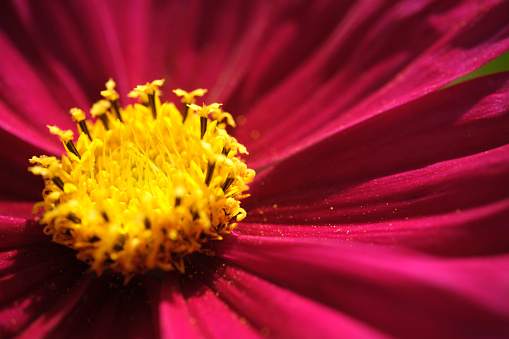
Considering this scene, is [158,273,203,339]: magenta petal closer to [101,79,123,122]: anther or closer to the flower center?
the flower center

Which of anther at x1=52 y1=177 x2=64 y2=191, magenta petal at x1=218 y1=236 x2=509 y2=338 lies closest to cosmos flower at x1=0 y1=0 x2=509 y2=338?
magenta petal at x1=218 y1=236 x2=509 y2=338

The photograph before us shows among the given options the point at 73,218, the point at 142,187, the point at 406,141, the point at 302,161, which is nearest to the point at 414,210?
the point at 406,141

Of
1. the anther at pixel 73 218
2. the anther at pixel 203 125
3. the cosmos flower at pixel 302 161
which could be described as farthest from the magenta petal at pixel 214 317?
the anther at pixel 203 125

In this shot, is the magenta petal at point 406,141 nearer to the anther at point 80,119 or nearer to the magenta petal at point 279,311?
the magenta petal at point 279,311

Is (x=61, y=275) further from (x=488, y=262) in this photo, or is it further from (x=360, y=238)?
(x=488, y=262)

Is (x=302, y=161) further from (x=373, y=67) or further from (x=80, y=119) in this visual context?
(x=80, y=119)

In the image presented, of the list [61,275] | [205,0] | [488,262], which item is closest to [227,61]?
[205,0]

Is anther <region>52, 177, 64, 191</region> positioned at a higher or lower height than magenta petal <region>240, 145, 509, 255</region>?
higher
